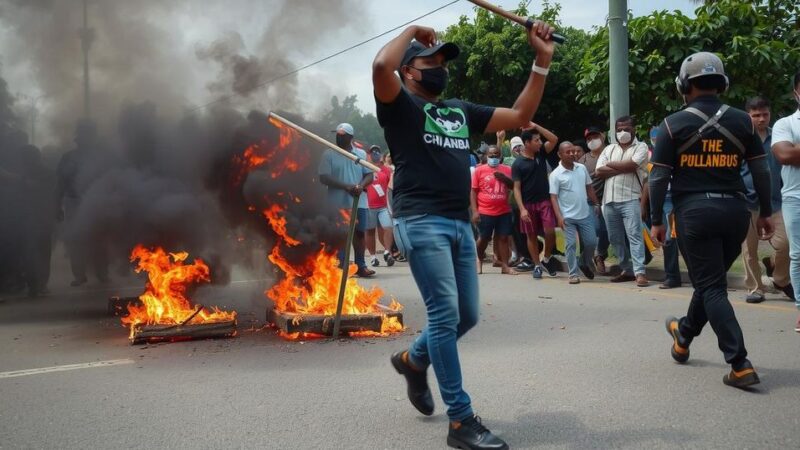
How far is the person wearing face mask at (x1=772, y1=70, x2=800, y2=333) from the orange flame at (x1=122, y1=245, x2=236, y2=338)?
4.46 meters

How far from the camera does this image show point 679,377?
15.1 feet

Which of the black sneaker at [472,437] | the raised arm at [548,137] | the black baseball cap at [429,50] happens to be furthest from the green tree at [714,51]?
the black sneaker at [472,437]

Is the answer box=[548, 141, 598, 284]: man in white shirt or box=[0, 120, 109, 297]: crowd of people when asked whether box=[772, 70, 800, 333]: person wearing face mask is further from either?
box=[0, 120, 109, 297]: crowd of people

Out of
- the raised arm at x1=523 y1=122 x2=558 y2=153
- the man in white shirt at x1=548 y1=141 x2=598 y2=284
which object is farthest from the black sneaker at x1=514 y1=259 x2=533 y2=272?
the raised arm at x1=523 y1=122 x2=558 y2=153

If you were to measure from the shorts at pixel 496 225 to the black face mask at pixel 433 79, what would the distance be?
712 centimetres

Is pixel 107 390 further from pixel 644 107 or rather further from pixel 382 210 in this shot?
pixel 644 107

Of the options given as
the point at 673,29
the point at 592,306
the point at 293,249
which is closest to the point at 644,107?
the point at 673,29

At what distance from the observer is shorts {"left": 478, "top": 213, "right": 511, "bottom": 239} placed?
1073 centimetres

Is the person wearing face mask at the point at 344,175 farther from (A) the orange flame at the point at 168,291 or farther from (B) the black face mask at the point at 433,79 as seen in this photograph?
(B) the black face mask at the point at 433,79

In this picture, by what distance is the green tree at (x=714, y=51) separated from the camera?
1085 cm

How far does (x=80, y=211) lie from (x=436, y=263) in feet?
18.0

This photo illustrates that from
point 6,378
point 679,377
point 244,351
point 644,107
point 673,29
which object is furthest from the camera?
point 644,107

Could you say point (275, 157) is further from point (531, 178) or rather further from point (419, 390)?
point (531, 178)

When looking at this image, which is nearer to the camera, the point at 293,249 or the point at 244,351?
the point at 244,351
